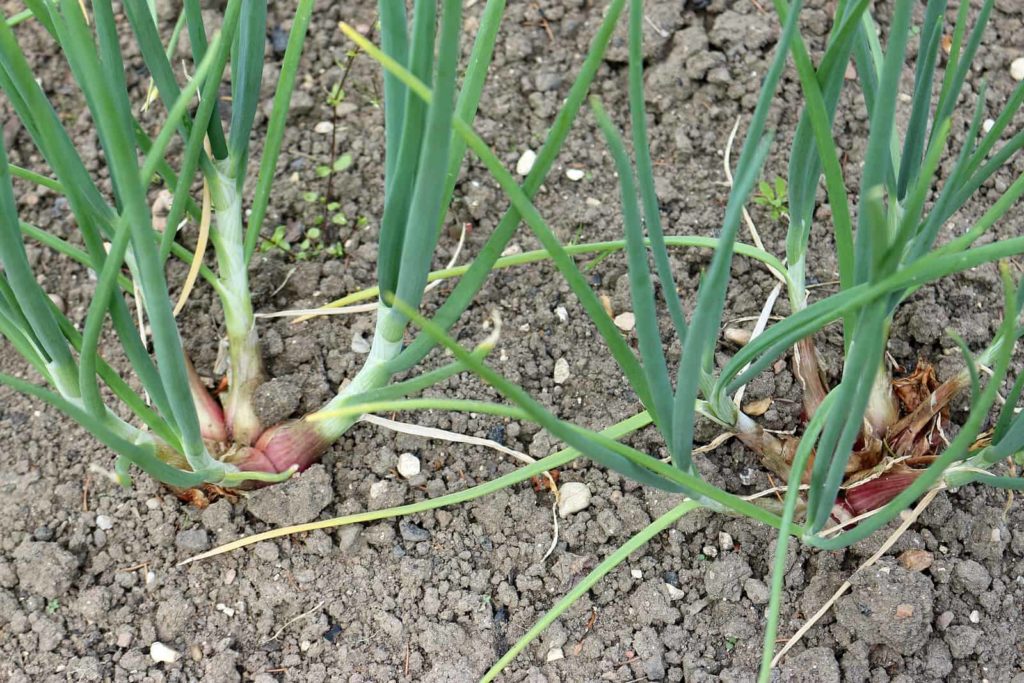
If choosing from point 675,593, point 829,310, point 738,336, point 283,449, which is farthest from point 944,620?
point 283,449

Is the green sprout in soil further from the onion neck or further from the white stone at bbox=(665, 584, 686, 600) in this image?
the onion neck

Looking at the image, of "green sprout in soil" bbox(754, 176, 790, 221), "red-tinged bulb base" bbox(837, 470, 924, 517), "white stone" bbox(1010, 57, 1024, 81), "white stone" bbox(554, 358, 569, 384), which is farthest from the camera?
"white stone" bbox(1010, 57, 1024, 81)

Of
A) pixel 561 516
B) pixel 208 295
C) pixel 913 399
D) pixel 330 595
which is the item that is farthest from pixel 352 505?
pixel 913 399

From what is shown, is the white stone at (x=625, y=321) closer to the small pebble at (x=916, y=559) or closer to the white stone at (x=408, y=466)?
the white stone at (x=408, y=466)

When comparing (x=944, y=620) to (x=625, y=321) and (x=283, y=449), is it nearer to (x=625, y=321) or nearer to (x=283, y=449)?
(x=625, y=321)

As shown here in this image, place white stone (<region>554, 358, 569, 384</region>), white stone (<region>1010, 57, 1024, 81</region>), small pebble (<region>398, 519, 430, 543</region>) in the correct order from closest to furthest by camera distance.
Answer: small pebble (<region>398, 519, 430, 543</region>) < white stone (<region>554, 358, 569, 384</region>) < white stone (<region>1010, 57, 1024, 81</region>)

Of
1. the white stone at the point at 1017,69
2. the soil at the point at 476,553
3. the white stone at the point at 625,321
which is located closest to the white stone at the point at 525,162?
the soil at the point at 476,553

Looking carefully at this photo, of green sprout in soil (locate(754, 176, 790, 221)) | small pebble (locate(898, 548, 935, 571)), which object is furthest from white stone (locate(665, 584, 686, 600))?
green sprout in soil (locate(754, 176, 790, 221))
